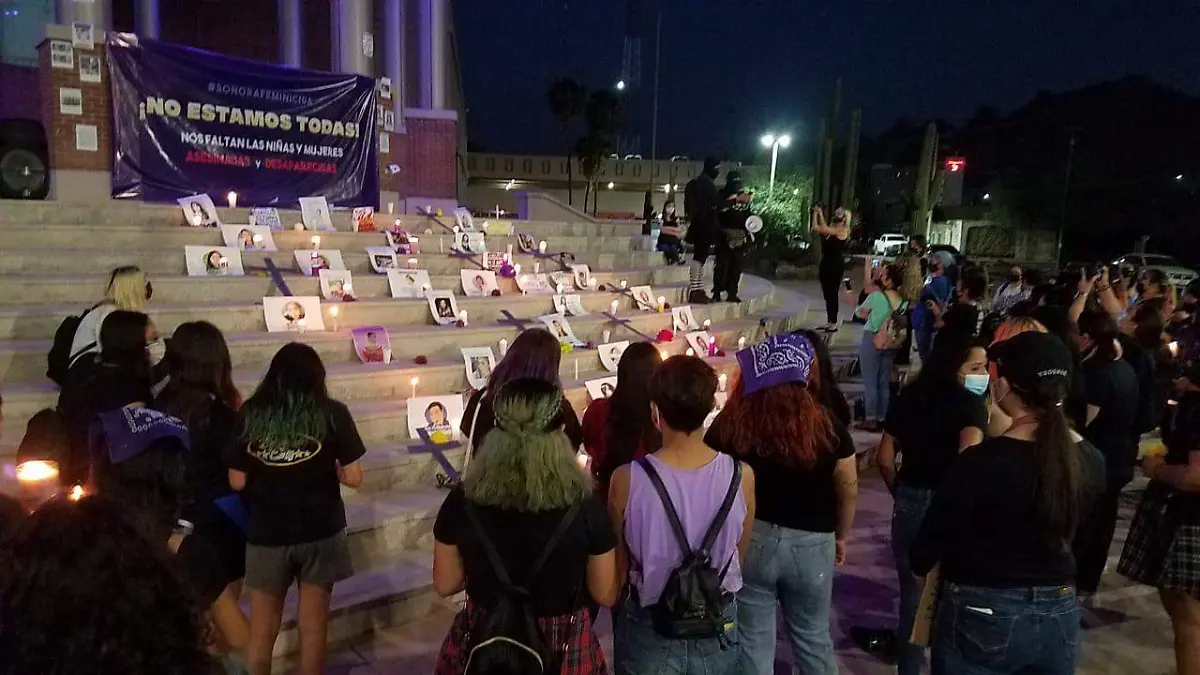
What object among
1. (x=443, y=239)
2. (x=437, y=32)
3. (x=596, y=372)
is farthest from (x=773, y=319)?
(x=437, y=32)

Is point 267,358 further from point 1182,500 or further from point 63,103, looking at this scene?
point 1182,500

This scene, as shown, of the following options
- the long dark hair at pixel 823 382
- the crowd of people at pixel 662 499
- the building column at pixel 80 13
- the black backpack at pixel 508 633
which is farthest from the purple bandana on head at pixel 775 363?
the building column at pixel 80 13

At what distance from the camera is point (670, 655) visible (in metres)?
2.55

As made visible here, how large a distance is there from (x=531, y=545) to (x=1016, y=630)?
5.10ft

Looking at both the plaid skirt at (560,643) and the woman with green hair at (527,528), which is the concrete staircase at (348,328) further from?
the woman with green hair at (527,528)

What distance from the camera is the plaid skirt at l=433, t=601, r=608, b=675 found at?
2.35 m

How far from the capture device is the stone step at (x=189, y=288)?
6.17 m

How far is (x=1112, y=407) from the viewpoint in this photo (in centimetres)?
430

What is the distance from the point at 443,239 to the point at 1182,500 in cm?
761

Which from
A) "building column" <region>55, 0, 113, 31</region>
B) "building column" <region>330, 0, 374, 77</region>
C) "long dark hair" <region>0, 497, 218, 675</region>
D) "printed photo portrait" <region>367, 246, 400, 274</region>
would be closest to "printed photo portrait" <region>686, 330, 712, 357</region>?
"printed photo portrait" <region>367, 246, 400, 274</region>

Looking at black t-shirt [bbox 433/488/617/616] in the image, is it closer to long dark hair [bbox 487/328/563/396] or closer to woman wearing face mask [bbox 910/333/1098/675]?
long dark hair [bbox 487/328/563/396]

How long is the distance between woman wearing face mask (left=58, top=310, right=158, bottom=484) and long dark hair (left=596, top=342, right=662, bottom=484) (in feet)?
6.62

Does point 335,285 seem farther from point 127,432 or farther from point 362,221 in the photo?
point 127,432

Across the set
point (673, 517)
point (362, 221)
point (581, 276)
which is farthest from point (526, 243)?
point (673, 517)
